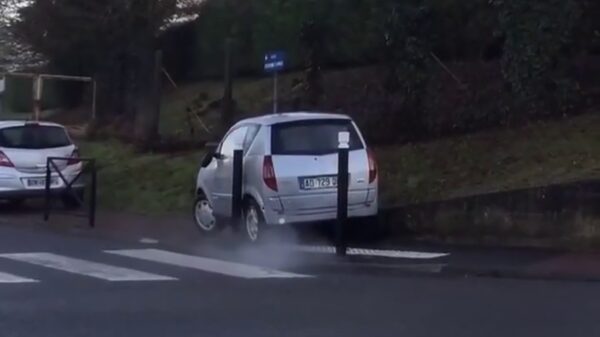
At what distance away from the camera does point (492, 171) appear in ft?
66.9

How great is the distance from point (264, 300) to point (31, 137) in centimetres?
1281

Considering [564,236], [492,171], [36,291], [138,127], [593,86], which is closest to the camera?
[36,291]

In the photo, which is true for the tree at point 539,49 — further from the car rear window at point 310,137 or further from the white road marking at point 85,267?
the white road marking at point 85,267

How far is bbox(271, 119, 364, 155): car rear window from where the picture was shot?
1912 cm

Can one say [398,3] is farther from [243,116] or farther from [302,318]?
[302,318]

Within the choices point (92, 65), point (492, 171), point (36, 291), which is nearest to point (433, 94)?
point (492, 171)

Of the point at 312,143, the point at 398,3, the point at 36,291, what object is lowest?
the point at 36,291

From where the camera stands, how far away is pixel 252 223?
1956 centimetres

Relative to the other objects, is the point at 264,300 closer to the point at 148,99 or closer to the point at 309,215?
the point at 309,215

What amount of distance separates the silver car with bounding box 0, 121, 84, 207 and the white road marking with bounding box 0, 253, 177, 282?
251 inches

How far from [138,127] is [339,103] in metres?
6.53

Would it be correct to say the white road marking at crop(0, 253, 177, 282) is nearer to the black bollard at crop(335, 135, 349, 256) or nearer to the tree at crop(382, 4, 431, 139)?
the black bollard at crop(335, 135, 349, 256)

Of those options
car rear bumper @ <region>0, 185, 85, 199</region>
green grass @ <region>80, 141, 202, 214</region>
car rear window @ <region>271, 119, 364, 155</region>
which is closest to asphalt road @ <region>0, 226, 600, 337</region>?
car rear window @ <region>271, 119, 364, 155</region>

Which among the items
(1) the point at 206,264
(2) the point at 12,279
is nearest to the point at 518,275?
(1) the point at 206,264
